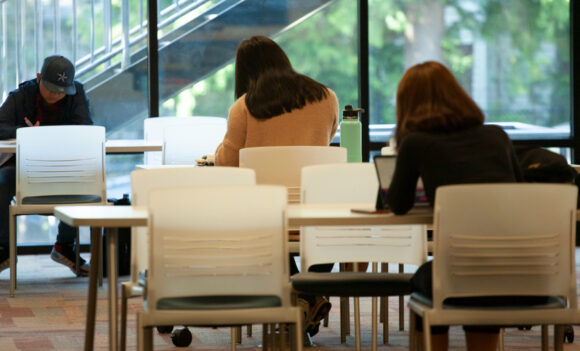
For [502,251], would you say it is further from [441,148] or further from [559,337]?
[559,337]

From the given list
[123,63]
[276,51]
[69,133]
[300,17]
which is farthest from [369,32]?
[276,51]

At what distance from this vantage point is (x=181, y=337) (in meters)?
4.04

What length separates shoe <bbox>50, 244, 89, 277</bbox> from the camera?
20.1 feet

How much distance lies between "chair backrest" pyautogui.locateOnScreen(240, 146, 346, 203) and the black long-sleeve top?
117 centimetres

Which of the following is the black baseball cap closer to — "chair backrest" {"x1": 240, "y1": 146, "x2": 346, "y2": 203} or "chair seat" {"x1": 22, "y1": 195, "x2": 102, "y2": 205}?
"chair seat" {"x1": 22, "y1": 195, "x2": 102, "y2": 205}

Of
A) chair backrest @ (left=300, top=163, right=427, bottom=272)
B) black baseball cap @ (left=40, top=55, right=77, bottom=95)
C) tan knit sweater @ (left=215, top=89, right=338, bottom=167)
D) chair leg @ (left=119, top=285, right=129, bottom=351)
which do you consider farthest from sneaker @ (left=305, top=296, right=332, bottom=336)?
black baseball cap @ (left=40, top=55, right=77, bottom=95)

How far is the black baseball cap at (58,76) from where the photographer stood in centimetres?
594

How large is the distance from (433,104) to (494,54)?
4.87 m

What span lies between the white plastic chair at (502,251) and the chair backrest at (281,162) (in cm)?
130

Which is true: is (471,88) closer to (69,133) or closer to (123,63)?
(123,63)

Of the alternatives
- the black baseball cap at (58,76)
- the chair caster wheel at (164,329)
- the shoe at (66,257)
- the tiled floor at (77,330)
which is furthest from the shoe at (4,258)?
the chair caster wheel at (164,329)

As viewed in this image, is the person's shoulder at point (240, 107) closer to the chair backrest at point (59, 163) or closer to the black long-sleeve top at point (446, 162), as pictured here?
the black long-sleeve top at point (446, 162)

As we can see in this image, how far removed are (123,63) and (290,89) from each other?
331cm

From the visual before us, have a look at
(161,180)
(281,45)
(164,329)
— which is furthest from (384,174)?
(281,45)
